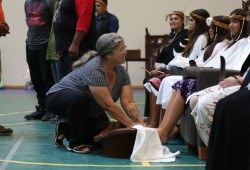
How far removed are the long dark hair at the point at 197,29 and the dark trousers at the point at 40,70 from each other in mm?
1419

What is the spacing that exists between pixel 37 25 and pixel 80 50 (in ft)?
4.30

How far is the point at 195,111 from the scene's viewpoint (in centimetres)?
362

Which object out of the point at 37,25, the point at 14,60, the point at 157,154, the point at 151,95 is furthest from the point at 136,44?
the point at 157,154

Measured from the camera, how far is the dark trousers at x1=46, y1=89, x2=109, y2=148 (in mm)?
3955

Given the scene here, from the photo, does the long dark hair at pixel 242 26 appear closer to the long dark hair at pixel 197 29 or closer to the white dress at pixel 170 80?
the white dress at pixel 170 80

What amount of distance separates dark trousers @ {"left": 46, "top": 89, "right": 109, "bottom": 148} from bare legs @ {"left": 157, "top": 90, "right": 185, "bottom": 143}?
45cm

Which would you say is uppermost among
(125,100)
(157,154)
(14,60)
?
(125,100)

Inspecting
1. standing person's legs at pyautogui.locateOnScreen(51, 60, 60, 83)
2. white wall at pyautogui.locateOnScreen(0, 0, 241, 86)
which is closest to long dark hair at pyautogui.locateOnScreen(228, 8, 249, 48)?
standing person's legs at pyautogui.locateOnScreen(51, 60, 60, 83)

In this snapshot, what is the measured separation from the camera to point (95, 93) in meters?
3.91

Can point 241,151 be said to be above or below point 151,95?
above

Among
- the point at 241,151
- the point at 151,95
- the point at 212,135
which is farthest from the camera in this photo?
the point at 151,95

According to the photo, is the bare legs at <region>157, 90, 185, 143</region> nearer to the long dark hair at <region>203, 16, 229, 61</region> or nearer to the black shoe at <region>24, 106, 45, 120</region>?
the long dark hair at <region>203, 16, 229, 61</region>

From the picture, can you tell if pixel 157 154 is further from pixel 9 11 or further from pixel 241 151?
pixel 9 11

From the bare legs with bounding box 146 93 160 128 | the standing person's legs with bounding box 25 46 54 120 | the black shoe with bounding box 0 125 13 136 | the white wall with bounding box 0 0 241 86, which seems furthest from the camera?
the white wall with bounding box 0 0 241 86
